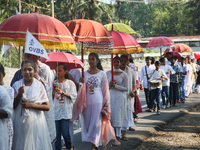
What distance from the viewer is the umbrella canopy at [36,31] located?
4391 millimetres

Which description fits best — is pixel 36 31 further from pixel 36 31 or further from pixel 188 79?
pixel 188 79

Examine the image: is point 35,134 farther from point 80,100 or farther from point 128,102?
point 128,102

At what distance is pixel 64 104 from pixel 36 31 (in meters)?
1.64

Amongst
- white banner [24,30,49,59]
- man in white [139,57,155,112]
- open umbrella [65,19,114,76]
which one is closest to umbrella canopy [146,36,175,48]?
man in white [139,57,155,112]

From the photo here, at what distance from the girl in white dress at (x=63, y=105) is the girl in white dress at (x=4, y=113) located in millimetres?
1792

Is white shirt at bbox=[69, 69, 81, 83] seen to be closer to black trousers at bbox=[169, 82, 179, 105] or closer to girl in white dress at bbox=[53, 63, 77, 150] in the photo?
girl in white dress at bbox=[53, 63, 77, 150]

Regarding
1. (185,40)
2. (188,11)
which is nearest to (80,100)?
(185,40)

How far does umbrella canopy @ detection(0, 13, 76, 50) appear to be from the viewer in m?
4.39

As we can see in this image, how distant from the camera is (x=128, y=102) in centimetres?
737

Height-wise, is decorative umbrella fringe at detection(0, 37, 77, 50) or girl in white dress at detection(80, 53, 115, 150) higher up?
decorative umbrella fringe at detection(0, 37, 77, 50)

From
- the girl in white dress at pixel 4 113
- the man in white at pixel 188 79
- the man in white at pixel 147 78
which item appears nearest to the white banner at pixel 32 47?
the girl in white dress at pixel 4 113

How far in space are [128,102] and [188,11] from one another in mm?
61737

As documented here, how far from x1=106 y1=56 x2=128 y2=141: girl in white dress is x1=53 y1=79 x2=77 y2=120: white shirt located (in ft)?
4.39

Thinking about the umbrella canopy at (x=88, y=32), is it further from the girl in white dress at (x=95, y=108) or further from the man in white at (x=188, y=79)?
the man in white at (x=188, y=79)
